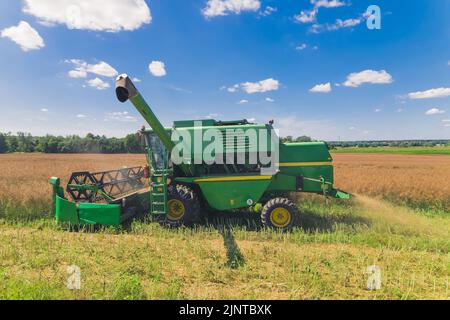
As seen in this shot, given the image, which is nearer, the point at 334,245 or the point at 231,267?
the point at 231,267

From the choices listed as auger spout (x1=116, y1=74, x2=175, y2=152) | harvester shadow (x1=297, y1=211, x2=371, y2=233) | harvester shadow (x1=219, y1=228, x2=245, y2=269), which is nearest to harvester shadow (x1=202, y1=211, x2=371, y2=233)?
harvester shadow (x1=297, y1=211, x2=371, y2=233)

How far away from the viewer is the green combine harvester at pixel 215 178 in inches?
240

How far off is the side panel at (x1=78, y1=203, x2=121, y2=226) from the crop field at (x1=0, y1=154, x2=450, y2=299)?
0.24m

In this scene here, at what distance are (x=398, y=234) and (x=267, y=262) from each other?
3.78m

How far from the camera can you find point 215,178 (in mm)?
6305

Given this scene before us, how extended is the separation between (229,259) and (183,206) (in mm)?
2190

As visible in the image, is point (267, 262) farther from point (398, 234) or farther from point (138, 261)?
point (398, 234)

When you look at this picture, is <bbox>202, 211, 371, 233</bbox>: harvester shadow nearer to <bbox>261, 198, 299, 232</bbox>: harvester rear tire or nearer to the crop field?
the crop field

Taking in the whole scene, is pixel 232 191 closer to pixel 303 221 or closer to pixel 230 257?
pixel 230 257

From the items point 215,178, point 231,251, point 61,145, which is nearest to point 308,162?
point 215,178
